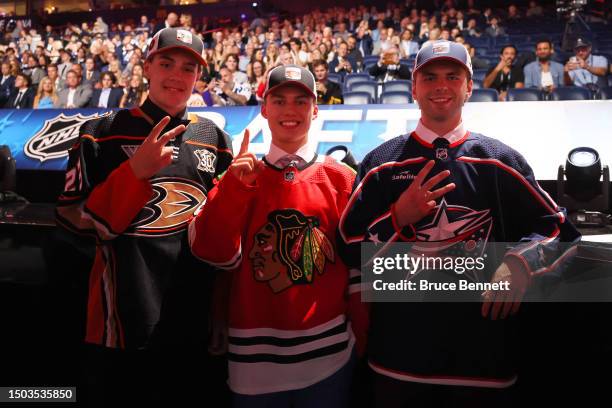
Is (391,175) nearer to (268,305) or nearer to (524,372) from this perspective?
(268,305)

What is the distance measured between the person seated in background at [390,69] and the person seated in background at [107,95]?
11.4 ft

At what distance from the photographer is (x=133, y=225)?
1.51 m

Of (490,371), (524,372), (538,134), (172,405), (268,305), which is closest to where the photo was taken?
(490,371)

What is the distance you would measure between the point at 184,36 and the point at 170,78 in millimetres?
154

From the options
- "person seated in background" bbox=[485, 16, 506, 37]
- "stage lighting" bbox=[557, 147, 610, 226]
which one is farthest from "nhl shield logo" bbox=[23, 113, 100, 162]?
"person seated in background" bbox=[485, 16, 506, 37]

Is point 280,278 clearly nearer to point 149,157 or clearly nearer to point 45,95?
point 149,157

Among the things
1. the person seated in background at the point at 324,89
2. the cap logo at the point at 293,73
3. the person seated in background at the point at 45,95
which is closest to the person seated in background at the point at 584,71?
the person seated in background at the point at 324,89

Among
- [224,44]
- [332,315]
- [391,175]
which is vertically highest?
[224,44]

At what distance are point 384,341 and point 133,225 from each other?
0.85 metres

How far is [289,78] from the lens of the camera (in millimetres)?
1538

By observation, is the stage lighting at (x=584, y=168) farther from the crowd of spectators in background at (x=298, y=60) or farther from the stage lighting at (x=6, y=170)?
the stage lighting at (x=6, y=170)

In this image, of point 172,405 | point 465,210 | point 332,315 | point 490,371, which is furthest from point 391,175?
point 172,405

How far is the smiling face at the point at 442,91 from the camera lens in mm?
1429

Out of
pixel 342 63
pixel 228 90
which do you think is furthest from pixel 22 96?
pixel 342 63
